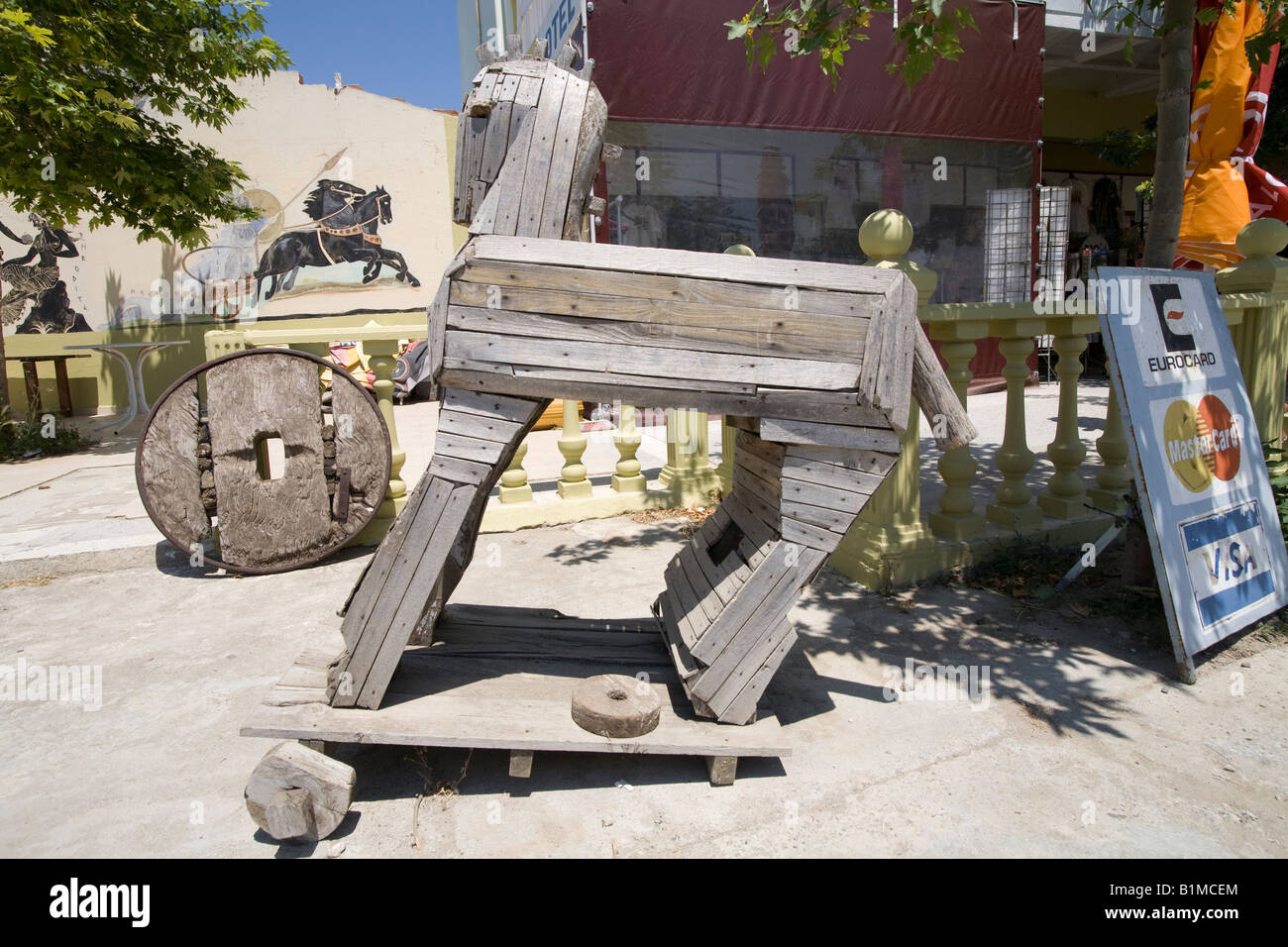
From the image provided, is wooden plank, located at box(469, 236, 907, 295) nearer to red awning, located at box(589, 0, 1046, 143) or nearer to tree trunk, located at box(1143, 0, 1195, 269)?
tree trunk, located at box(1143, 0, 1195, 269)

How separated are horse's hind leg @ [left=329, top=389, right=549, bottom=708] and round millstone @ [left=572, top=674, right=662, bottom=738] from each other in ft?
2.08

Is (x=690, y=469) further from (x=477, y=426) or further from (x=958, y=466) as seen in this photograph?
(x=477, y=426)

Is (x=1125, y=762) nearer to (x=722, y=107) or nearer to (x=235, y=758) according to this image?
(x=235, y=758)

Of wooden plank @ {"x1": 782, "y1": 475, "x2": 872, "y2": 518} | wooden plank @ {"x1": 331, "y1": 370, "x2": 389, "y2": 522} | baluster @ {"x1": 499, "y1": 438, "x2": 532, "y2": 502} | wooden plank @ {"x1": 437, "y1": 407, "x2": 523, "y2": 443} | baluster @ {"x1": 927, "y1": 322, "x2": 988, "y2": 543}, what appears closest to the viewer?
Result: wooden plank @ {"x1": 437, "y1": 407, "x2": 523, "y2": 443}

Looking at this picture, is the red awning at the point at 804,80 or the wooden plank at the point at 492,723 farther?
the red awning at the point at 804,80

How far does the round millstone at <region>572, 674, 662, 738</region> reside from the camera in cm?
247

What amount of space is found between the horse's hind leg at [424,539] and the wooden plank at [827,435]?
0.78 m

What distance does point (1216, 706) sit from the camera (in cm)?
299

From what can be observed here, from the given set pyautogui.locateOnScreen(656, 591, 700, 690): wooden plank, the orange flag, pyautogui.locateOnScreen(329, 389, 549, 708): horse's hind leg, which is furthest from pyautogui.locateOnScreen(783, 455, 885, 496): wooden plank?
the orange flag

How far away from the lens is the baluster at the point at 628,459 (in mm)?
5738

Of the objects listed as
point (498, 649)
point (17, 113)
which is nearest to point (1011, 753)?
point (498, 649)

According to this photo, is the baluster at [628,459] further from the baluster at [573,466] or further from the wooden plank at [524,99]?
the wooden plank at [524,99]

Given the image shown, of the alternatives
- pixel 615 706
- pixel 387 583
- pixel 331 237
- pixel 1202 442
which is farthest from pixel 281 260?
pixel 1202 442

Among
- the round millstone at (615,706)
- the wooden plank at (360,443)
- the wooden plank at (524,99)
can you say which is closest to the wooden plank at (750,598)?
the round millstone at (615,706)
